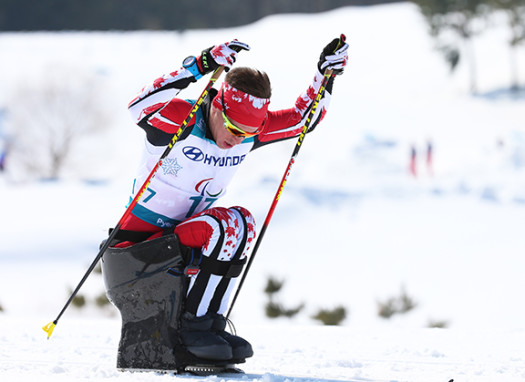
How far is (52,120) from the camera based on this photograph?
1280 inches

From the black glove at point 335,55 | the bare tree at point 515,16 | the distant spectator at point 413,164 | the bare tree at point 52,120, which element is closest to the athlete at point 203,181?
the black glove at point 335,55

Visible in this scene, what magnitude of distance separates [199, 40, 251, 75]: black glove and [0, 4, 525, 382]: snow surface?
3.59 feet

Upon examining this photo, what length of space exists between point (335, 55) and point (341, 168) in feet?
71.2

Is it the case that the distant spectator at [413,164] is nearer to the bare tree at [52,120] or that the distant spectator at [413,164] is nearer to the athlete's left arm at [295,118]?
the bare tree at [52,120]

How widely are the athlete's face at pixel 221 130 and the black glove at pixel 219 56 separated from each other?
17 centimetres

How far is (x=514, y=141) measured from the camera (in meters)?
26.8

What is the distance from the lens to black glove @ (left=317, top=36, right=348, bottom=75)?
317cm

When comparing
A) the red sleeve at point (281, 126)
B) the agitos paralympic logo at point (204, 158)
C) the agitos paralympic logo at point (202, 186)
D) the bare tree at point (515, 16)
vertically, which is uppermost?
the bare tree at point (515, 16)

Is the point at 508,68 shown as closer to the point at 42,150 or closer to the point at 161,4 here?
the point at 42,150

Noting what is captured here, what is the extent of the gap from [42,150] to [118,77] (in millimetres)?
6749

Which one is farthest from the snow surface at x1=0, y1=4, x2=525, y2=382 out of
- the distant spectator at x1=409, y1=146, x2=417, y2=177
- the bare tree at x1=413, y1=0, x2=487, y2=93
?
the bare tree at x1=413, y1=0, x2=487, y2=93

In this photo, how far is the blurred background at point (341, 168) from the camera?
1252 centimetres

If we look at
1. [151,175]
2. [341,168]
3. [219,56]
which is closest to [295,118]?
[219,56]

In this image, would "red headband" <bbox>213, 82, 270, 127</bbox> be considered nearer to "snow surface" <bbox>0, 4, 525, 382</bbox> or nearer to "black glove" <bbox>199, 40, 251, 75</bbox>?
"black glove" <bbox>199, 40, 251, 75</bbox>
